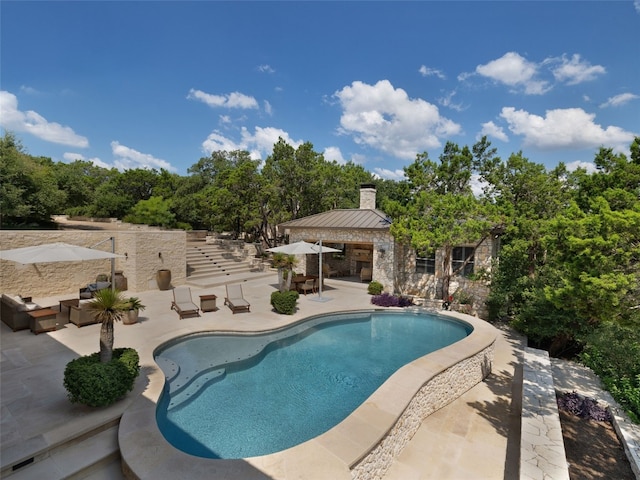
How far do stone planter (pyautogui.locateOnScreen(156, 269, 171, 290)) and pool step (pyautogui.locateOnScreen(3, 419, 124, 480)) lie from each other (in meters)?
11.5

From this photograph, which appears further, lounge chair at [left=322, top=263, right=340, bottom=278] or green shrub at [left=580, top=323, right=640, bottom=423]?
lounge chair at [left=322, top=263, right=340, bottom=278]

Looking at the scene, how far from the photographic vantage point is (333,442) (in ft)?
15.2

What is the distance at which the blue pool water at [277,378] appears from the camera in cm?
547

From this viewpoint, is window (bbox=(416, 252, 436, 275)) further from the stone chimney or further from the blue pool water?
the stone chimney

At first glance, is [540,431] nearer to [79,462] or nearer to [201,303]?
[79,462]

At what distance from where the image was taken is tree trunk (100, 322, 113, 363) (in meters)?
5.73

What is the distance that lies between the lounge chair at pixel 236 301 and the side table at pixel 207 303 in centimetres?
60

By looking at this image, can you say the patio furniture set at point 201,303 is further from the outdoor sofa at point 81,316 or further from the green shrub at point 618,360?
the green shrub at point 618,360

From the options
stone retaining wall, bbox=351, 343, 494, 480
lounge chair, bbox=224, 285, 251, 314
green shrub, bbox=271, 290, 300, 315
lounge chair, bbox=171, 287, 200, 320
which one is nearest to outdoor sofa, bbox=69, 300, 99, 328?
lounge chair, bbox=171, 287, 200, 320

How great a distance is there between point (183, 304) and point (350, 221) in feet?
33.8

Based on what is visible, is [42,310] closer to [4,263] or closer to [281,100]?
[4,263]

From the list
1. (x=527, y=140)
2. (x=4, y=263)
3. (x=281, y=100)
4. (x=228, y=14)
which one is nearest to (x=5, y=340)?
(x=4, y=263)

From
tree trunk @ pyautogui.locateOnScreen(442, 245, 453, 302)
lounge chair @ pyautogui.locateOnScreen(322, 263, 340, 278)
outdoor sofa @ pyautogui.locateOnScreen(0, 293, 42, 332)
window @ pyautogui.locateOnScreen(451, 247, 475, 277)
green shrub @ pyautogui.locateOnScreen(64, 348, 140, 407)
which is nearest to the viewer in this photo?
green shrub @ pyautogui.locateOnScreen(64, 348, 140, 407)

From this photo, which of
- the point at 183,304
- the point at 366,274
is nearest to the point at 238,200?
the point at 366,274
